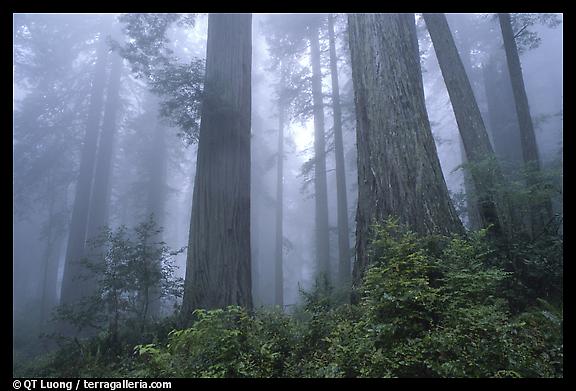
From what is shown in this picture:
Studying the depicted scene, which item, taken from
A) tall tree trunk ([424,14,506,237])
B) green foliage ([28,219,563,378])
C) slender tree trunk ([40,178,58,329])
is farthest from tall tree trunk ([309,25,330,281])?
green foliage ([28,219,563,378])

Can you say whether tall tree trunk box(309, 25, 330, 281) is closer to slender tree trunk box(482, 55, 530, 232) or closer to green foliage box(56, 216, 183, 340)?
slender tree trunk box(482, 55, 530, 232)

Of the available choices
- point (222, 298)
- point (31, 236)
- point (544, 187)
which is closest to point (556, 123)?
point (544, 187)

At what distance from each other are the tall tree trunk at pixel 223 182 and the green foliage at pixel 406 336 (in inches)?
100.0

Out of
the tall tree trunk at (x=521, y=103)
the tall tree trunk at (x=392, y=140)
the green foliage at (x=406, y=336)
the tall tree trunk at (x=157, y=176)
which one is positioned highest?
the tall tree trunk at (x=157, y=176)

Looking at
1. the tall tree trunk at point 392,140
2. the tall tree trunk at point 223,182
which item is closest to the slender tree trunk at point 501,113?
the tall tree trunk at point 223,182

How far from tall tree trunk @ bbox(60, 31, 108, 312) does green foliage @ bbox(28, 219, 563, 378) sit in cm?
1287

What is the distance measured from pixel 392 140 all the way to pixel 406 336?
2.46m

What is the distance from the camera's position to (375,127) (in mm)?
4625

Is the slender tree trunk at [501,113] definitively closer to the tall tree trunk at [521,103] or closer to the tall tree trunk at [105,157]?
the tall tree trunk at [521,103]

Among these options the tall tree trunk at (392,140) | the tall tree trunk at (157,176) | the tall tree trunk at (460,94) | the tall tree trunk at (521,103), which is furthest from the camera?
the tall tree trunk at (157,176)

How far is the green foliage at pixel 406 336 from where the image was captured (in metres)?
2.52

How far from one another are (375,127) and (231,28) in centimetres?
487

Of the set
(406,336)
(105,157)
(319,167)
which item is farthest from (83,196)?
(406,336)
